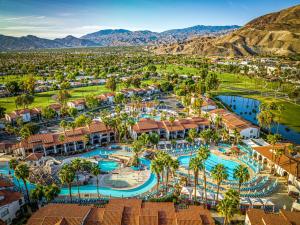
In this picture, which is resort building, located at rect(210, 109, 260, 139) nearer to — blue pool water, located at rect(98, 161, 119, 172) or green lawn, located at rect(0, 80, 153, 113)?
blue pool water, located at rect(98, 161, 119, 172)

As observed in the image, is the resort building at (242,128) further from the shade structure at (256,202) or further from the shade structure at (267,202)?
the shade structure at (256,202)

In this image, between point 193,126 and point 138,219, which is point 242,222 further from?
point 193,126

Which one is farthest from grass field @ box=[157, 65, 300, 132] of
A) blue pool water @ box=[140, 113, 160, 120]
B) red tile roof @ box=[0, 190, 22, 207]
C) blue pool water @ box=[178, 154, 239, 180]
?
red tile roof @ box=[0, 190, 22, 207]

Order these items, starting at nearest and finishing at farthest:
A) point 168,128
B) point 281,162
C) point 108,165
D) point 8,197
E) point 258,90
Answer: point 8,197
point 281,162
point 108,165
point 168,128
point 258,90

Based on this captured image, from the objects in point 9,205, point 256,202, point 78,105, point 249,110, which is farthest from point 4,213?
point 249,110

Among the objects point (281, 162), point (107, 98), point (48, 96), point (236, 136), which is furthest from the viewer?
point (48, 96)

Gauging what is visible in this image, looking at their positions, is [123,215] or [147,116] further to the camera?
[147,116]

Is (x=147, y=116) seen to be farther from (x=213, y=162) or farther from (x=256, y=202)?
(x=256, y=202)
